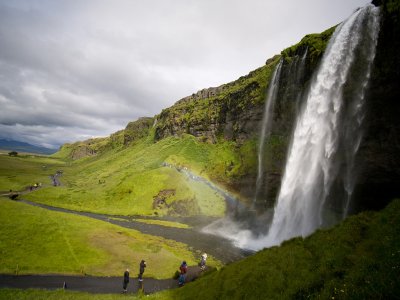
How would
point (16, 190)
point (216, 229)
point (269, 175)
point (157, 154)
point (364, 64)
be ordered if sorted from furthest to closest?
point (157, 154), point (16, 190), point (269, 175), point (216, 229), point (364, 64)

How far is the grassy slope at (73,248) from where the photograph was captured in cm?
3809

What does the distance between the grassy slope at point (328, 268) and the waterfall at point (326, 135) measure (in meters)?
36.5

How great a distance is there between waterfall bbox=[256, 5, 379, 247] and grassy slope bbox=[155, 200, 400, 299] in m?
36.5

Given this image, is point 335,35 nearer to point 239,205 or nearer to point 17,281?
point 239,205

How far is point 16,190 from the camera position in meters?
102

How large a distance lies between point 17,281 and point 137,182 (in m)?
74.6

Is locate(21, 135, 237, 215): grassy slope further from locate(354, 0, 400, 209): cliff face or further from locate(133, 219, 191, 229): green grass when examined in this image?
locate(354, 0, 400, 209): cliff face

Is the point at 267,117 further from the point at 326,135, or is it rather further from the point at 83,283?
the point at 83,283

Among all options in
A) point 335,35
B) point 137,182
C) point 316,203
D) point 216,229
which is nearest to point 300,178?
point 316,203

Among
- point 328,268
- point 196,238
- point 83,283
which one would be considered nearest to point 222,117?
point 196,238

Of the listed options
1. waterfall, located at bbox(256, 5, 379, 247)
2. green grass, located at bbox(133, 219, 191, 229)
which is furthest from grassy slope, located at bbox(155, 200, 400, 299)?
green grass, located at bbox(133, 219, 191, 229)

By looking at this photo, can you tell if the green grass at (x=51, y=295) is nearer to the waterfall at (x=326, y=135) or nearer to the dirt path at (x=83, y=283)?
the dirt path at (x=83, y=283)

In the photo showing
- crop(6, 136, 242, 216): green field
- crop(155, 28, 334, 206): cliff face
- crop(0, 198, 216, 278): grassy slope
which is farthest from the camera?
crop(6, 136, 242, 216): green field

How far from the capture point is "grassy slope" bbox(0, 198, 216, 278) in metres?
38.1
